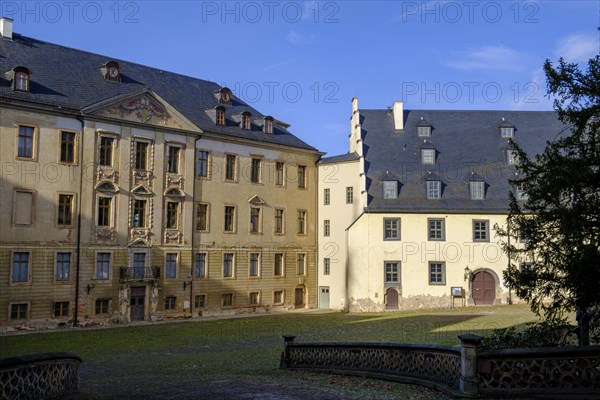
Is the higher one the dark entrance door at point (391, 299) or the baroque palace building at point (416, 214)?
the baroque palace building at point (416, 214)

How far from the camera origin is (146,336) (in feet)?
98.2

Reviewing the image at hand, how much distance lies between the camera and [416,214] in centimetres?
4212

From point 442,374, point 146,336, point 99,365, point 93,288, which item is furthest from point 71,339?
point 442,374

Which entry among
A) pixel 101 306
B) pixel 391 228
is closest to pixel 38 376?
pixel 101 306

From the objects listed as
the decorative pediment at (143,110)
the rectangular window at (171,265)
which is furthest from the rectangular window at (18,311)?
the decorative pediment at (143,110)

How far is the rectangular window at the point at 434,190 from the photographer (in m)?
Answer: 42.8

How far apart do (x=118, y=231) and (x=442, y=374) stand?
26.7m

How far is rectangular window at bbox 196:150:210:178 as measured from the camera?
3969cm

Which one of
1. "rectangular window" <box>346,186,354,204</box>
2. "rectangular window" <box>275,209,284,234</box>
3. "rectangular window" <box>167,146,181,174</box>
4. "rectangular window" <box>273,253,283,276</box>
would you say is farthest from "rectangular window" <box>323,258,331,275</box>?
"rectangular window" <box>167,146,181,174</box>

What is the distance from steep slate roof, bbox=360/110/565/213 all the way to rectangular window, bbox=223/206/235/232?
889 cm

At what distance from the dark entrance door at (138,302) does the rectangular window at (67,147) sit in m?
7.95

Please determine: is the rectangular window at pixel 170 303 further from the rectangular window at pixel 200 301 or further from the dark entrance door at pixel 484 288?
the dark entrance door at pixel 484 288

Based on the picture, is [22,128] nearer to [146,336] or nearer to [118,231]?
[118,231]

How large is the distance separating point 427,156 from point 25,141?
26.1 metres
